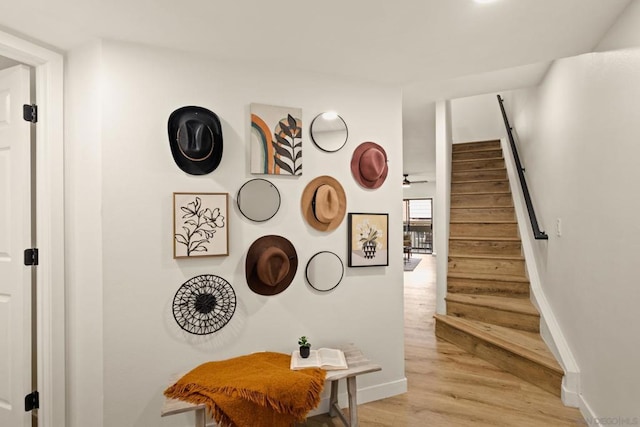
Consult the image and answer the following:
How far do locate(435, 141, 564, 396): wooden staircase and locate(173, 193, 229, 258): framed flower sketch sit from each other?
227 cm

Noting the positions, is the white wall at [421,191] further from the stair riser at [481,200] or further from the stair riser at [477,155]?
the stair riser at [481,200]

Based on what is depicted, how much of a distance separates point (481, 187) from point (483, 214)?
437 mm

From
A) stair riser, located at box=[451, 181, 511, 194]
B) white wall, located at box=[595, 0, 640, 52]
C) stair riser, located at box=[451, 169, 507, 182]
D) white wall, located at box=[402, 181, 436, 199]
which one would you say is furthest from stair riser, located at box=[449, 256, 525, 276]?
white wall, located at box=[402, 181, 436, 199]

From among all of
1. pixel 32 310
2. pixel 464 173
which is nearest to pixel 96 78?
pixel 32 310

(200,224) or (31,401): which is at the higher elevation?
(200,224)

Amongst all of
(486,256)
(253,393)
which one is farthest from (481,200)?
(253,393)

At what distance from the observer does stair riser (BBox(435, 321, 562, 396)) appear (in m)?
2.37

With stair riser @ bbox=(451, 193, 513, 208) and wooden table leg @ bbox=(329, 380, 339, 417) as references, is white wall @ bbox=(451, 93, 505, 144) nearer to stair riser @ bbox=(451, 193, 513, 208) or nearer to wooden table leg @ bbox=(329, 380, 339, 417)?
stair riser @ bbox=(451, 193, 513, 208)

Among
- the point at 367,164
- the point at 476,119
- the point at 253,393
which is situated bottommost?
the point at 253,393

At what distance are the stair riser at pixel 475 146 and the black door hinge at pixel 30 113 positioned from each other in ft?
15.3

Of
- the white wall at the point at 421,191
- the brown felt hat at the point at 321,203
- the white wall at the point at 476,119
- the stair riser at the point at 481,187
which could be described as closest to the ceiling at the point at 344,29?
the brown felt hat at the point at 321,203

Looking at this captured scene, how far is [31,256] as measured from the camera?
1.89 meters

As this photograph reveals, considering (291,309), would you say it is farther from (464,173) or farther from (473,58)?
→ (464,173)

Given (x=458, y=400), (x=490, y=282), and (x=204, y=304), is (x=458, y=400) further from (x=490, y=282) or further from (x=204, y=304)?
(x=204, y=304)
